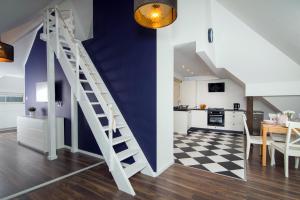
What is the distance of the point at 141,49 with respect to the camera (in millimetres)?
2754

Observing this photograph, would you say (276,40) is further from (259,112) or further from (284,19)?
(259,112)

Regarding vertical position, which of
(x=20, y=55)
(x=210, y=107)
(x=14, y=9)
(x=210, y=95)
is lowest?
(x=210, y=107)

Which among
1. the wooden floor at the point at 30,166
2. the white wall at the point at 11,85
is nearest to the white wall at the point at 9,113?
the white wall at the point at 11,85

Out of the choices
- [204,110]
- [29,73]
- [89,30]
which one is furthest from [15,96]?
[204,110]

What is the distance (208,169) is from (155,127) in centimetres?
127

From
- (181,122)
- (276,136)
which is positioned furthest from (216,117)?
(276,136)

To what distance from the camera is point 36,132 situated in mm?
3934

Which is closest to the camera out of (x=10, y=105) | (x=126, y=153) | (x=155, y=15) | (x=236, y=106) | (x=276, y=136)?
(x=155, y=15)

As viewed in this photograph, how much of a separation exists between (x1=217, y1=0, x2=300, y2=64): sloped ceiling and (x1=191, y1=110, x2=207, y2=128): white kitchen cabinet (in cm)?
338

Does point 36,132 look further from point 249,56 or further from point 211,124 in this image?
point 211,124

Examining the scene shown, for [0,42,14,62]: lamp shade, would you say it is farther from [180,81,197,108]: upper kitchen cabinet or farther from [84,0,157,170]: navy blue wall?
[180,81,197,108]: upper kitchen cabinet

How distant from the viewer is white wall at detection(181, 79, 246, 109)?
621 cm

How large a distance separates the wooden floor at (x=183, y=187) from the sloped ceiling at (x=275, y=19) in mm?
2357

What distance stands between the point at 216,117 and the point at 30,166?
578 centimetres
